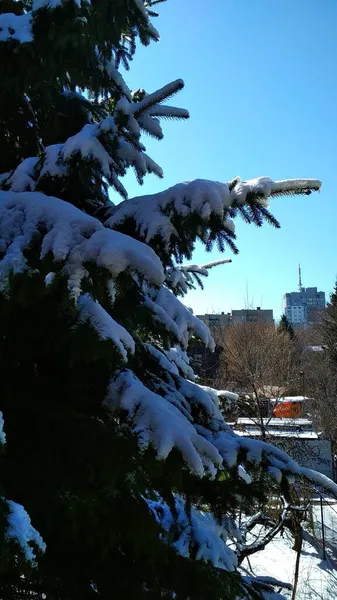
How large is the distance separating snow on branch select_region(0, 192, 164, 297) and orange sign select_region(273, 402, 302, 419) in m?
16.3

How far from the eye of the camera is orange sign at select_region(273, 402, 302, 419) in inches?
677

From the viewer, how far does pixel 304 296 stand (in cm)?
10619

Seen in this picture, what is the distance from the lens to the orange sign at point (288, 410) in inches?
677

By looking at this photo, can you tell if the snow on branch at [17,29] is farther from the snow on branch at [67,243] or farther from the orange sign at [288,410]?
the orange sign at [288,410]

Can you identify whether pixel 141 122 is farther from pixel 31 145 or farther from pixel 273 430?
pixel 273 430

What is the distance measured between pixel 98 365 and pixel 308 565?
9.68 metres

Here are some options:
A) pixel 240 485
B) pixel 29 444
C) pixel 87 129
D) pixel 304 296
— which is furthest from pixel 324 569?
pixel 304 296

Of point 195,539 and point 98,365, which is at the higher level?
point 98,365

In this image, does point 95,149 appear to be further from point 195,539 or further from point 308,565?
point 308,565

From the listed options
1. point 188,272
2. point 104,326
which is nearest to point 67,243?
point 104,326

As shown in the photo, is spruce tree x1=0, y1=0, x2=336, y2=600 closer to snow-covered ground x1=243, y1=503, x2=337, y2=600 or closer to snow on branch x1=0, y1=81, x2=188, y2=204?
snow on branch x1=0, y1=81, x2=188, y2=204

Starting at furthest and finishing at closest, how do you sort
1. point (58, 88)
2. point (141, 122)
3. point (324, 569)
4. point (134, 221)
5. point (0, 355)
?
point (324, 569) < point (58, 88) < point (141, 122) < point (0, 355) < point (134, 221)

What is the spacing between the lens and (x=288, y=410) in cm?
1809

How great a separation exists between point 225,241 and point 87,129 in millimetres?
744
